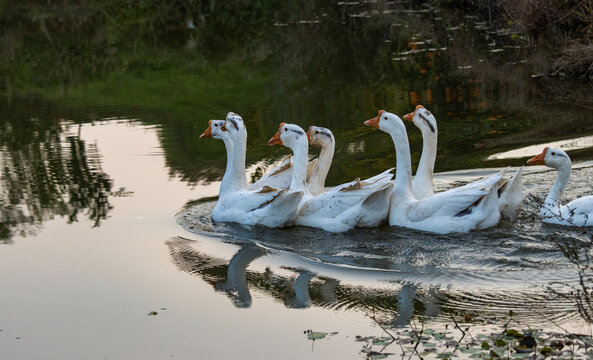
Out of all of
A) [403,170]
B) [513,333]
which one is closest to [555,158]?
[403,170]

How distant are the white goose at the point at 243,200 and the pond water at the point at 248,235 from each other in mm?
168

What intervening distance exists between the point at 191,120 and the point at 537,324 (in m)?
10.9

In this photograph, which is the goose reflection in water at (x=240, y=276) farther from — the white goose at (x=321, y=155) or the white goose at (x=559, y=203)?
the white goose at (x=559, y=203)

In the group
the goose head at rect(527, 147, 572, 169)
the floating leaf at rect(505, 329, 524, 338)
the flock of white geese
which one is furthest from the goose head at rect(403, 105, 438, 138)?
the floating leaf at rect(505, 329, 524, 338)

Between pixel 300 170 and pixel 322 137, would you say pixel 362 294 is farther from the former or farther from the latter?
pixel 322 137

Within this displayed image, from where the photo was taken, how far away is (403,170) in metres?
10.6

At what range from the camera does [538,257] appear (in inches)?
358

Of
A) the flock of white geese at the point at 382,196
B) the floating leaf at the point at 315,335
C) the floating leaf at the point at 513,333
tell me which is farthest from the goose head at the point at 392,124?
the floating leaf at the point at 513,333

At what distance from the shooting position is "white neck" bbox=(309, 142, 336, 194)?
11.5 metres

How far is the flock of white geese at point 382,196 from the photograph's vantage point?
→ 32.8 feet

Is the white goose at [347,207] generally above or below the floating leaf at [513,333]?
below

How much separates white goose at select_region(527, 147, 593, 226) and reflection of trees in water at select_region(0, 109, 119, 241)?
17.3 ft

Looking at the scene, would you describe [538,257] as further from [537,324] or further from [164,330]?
[164,330]

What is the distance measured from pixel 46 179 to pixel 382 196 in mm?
5457
